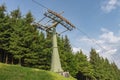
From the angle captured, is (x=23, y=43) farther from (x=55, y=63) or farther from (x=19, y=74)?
(x=19, y=74)

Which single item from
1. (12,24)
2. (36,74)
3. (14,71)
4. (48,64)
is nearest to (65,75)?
(36,74)

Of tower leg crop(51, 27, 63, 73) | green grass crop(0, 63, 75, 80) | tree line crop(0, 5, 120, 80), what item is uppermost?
tree line crop(0, 5, 120, 80)

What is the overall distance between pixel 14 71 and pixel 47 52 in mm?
21685

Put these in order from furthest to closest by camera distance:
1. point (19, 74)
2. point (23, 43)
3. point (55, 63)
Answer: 1. point (23, 43)
2. point (55, 63)
3. point (19, 74)

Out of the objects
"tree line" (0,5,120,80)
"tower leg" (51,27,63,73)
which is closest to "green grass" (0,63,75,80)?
"tower leg" (51,27,63,73)

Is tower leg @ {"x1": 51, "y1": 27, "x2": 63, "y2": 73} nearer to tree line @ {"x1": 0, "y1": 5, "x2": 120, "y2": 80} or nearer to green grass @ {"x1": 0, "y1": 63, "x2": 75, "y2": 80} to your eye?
tree line @ {"x1": 0, "y1": 5, "x2": 120, "y2": 80}

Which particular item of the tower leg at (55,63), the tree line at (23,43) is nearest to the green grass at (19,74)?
the tower leg at (55,63)

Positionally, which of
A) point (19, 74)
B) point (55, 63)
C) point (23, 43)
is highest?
point (23, 43)

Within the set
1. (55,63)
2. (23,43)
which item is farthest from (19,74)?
(23,43)

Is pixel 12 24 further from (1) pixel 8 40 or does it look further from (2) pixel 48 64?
(2) pixel 48 64

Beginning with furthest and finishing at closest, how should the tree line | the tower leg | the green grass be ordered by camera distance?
the tree line, the tower leg, the green grass

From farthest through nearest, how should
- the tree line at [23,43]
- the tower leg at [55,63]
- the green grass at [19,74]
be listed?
the tree line at [23,43]
the tower leg at [55,63]
the green grass at [19,74]

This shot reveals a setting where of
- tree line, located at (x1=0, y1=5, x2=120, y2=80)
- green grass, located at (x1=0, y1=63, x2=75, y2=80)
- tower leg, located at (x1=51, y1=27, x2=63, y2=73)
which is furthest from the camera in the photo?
tree line, located at (x1=0, y1=5, x2=120, y2=80)

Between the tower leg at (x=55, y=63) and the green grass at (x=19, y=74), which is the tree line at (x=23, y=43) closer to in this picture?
the tower leg at (x=55, y=63)
